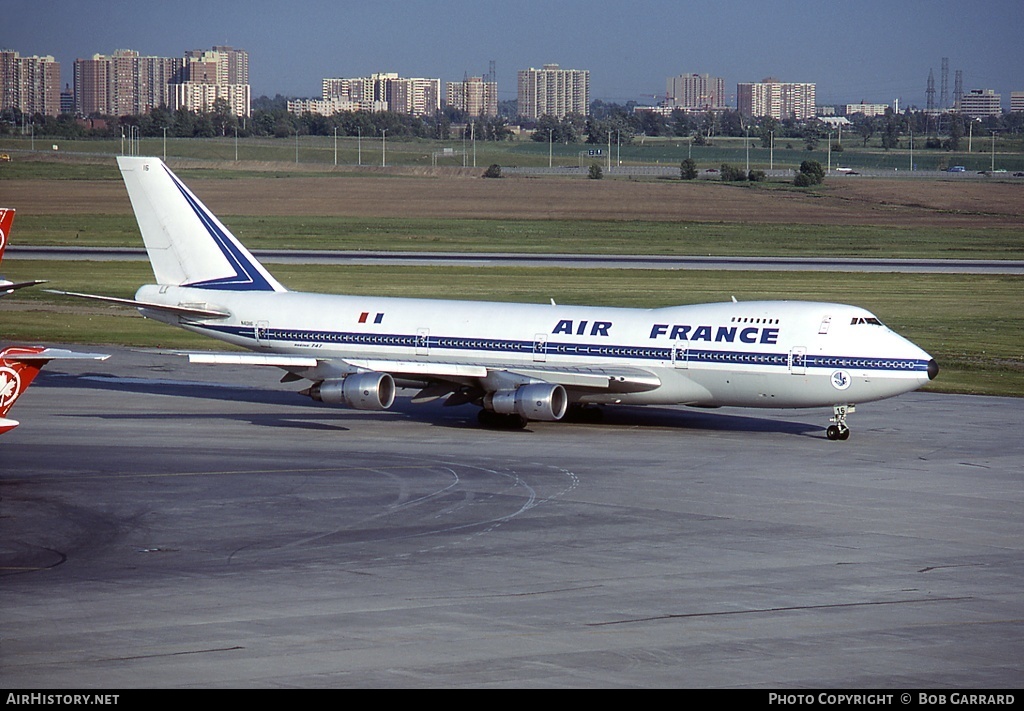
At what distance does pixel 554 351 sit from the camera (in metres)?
46.1

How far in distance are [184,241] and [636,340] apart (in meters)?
17.7

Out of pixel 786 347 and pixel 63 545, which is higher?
pixel 786 347

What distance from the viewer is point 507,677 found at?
814 inches

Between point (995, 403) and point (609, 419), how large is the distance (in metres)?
14.6

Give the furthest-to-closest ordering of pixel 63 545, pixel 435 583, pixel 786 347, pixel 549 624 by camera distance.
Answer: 1. pixel 786 347
2. pixel 63 545
3. pixel 435 583
4. pixel 549 624

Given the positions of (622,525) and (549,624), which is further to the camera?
(622,525)

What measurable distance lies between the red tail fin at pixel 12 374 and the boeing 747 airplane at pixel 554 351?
1014 cm


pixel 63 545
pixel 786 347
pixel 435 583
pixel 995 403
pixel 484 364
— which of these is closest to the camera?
pixel 435 583

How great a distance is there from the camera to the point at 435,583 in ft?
88.2

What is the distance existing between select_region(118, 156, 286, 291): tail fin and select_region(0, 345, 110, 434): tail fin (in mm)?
17026

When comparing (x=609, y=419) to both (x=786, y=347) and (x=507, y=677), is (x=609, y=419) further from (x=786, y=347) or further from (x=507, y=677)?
(x=507, y=677)

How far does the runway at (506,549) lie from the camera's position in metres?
21.6

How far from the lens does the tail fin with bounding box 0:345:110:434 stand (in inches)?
1356
